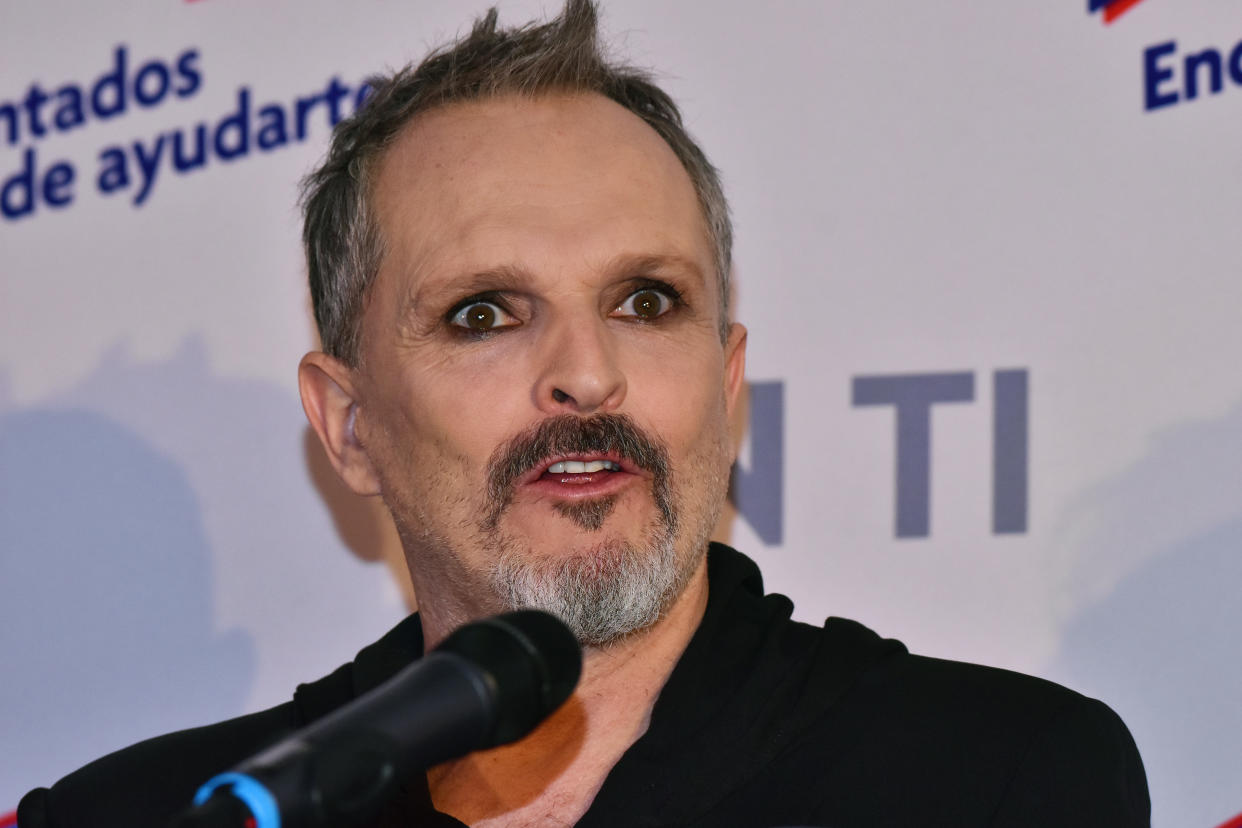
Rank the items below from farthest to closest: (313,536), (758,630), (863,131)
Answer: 1. (313,536)
2. (863,131)
3. (758,630)

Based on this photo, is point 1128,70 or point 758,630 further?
point 1128,70

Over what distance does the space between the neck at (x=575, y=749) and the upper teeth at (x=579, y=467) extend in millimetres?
235

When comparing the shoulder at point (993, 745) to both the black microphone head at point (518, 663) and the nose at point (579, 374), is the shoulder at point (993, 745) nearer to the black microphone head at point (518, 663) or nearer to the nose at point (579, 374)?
the nose at point (579, 374)

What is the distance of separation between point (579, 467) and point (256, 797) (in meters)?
0.96

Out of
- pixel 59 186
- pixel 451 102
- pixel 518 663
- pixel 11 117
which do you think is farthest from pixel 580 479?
pixel 11 117

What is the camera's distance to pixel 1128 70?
2.39 meters

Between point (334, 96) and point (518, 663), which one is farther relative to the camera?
point (334, 96)

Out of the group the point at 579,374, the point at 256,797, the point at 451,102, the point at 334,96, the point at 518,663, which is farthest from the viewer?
the point at 334,96

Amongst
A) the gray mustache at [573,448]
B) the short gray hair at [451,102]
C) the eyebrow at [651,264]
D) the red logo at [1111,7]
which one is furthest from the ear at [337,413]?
the red logo at [1111,7]

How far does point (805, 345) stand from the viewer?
2.52 m

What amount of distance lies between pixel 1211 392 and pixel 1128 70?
1.68 ft

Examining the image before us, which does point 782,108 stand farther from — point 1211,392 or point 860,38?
point 1211,392

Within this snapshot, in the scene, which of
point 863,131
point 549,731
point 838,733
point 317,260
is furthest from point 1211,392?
point 317,260

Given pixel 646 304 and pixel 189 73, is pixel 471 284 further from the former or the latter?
pixel 189 73
